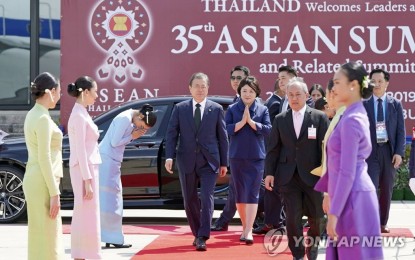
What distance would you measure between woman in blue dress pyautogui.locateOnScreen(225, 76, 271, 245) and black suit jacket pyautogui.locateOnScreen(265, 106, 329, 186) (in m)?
1.72

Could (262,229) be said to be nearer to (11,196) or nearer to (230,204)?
(230,204)

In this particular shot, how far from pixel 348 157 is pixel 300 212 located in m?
3.27

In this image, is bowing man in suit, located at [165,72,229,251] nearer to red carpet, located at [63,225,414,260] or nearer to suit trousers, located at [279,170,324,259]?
red carpet, located at [63,225,414,260]

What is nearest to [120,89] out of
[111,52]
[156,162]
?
[111,52]

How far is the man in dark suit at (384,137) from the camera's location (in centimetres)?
1234

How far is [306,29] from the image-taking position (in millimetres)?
17125

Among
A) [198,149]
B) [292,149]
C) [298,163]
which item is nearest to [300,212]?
[298,163]

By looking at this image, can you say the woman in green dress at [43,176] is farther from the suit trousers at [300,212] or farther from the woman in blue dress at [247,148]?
the woman in blue dress at [247,148]

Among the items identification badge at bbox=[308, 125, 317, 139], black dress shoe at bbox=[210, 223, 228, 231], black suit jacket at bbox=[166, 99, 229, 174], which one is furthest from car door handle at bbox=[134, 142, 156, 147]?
identification badge at bbox=[308, 125, 317, 139]

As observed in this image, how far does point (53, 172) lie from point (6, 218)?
5830mm

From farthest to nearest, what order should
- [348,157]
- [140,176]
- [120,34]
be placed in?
[120,34] → [140,176] → [348,157]

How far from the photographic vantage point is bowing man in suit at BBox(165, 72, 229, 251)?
37.1ft

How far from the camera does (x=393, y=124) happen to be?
1251 cm

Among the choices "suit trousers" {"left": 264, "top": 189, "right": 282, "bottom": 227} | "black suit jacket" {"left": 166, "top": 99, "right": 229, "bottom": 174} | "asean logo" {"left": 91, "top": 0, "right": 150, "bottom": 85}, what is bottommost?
"suit trousers" {"left": 264, "top": 189, "right": 282, "bottom": 227}
